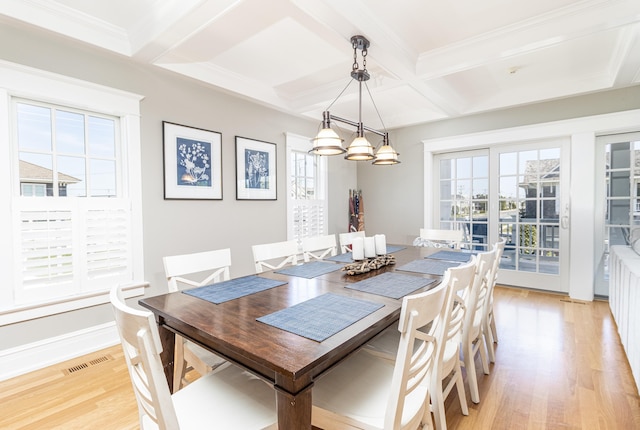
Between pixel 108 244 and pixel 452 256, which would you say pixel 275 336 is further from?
pixel 108 244

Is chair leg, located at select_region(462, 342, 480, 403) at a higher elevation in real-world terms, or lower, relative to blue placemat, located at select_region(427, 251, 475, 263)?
lower

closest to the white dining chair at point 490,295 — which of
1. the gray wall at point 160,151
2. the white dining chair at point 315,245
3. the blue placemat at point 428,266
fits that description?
the blue placemat at point 428,266

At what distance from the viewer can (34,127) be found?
7.51ft

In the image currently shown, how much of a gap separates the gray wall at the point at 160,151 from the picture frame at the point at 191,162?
0.20ft

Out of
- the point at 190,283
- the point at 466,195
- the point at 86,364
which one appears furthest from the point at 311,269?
the point at 466,195

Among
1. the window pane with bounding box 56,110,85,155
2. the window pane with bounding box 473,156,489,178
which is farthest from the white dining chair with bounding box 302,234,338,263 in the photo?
the window pane with bounding box 473,156,489,178

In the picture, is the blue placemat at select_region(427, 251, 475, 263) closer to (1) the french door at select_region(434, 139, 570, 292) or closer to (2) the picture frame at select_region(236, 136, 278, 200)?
(1) the french door at select_region(434, 139, 570, 292)

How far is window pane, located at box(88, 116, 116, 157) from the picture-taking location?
255 cm

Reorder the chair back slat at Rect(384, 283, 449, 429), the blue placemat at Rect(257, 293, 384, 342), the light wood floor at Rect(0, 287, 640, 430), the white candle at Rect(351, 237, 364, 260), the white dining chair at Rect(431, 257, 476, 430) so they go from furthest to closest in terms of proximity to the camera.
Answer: the white candle at Rect(351, 237, 364, 260) → the light wood floor at Rect(0, 287, 640, 430) → the white dining chair at Rect(431, 257, 476, 430) → the blue placemat at Rect(257, 293, 384, 342) → the chair back slat at Rect(384, 283, 449, 429)

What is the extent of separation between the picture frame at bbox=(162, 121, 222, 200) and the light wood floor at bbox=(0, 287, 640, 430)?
149 centimetres

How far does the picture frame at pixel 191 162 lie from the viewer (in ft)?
Answer: 9.55

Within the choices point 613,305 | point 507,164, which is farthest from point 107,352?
point 507,164

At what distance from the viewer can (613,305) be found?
2.98m

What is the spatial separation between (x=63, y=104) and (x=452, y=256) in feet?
10.8
